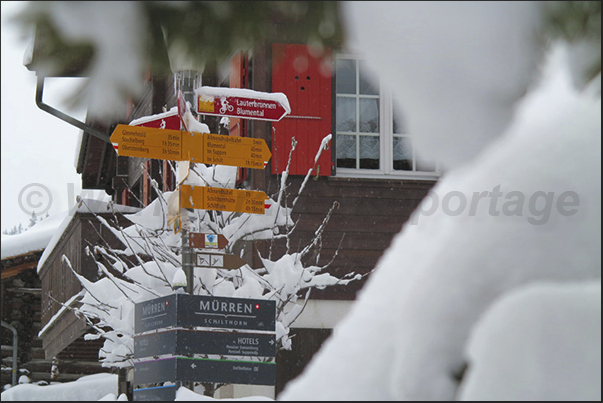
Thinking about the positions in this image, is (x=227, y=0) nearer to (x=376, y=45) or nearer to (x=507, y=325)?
(x=376, y=45)

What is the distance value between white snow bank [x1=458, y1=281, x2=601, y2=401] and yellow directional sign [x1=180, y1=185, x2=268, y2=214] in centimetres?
478

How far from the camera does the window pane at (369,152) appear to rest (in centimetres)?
1009

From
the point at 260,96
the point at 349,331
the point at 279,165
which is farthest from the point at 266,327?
the point at 349,331

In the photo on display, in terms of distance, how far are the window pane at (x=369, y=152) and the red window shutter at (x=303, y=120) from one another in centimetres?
44

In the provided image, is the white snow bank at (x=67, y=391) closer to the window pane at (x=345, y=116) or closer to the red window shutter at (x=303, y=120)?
the red window shutter at (x=303, y=120)

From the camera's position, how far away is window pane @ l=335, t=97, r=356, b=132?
10.1m

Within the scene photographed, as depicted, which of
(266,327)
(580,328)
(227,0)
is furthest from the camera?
(266,327)

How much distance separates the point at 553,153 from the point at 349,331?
1.82 ft

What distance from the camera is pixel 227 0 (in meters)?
1.92

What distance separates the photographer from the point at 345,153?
1008 cm

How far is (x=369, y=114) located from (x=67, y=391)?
7.99m

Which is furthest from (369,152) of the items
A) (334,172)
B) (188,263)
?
(188,263)

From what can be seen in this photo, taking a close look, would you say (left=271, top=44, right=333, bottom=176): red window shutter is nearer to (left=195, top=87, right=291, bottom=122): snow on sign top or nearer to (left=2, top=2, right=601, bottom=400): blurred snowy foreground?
(left=195, top=87, right=291, bottom=122): snow on sign top

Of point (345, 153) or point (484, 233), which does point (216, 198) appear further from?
point (484, 233)
